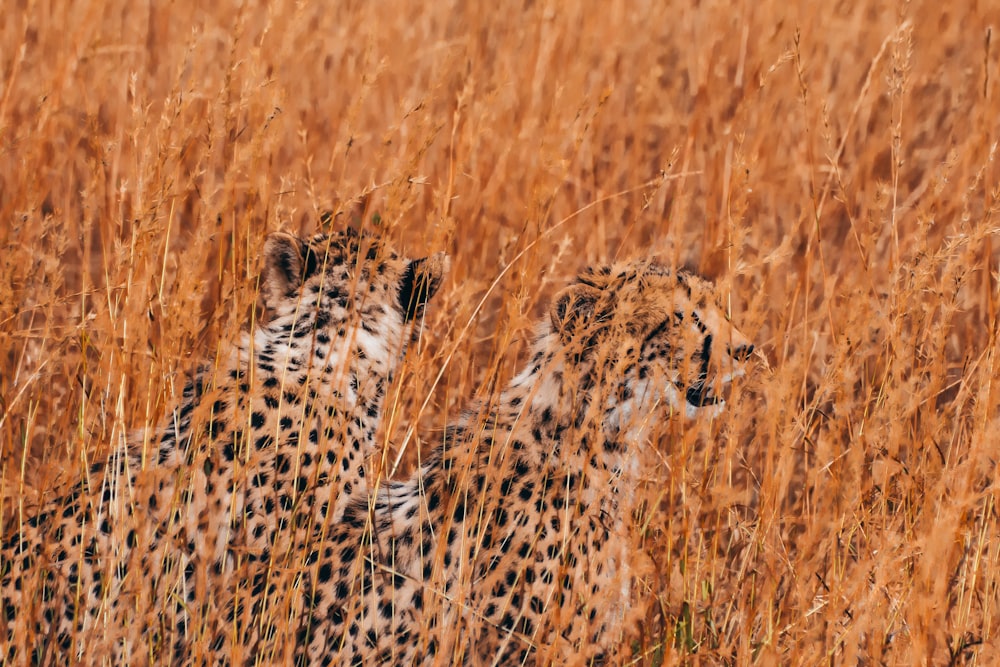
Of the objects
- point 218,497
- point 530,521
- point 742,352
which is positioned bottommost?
point 530,521

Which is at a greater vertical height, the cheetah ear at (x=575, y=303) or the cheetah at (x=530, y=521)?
the cheetah ear at (x=575, y=303)

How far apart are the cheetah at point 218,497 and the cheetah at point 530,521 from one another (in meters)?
0.13

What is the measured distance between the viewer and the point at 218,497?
225 cm

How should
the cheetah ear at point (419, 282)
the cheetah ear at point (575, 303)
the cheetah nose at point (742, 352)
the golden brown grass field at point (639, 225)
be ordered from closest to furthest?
the golden brown grass field at point (639, 225) < the cheetah nose at point (742, 352) < the cheetah ear at point (575, 303) < the cheetah ear at point (419, 282)

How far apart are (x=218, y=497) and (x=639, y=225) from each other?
7.41 ft

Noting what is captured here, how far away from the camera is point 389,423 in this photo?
8.36 feet

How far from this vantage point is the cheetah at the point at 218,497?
7.10 ft

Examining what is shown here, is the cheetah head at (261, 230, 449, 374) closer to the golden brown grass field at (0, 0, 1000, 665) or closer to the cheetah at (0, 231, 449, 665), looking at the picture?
the cheetah at (0, 231, 449, 665)

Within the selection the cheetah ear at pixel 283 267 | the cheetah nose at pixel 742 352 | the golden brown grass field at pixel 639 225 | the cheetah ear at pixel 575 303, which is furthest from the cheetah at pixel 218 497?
the cheetah nose at pixel 742 352

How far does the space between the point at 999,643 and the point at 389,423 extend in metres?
1.22

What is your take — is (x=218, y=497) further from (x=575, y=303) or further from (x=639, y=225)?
(x=639, y=225)

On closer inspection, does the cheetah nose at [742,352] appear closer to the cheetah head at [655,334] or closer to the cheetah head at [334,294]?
the cheetah head at [655,334]

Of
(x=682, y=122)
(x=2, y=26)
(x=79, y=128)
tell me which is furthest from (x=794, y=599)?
(x=2, y=26)

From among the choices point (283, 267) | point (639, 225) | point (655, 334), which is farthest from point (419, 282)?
point (639, 225)
